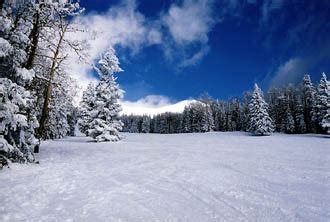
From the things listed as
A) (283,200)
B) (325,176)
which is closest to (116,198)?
(283,200)

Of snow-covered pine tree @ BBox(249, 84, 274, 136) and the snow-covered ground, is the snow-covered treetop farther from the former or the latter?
snow-covered pine tree @ BBox(249, 84, 274, 136)

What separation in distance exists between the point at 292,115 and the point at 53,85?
6898 cm

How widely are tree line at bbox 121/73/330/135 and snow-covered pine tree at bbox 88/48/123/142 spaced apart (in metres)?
31.6

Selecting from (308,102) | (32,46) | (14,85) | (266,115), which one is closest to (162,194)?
(14,85)

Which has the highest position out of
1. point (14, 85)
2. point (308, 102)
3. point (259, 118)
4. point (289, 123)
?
point (308, 102)

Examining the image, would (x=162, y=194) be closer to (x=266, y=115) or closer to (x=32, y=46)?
(x=32, y=46)

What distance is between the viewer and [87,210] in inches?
212

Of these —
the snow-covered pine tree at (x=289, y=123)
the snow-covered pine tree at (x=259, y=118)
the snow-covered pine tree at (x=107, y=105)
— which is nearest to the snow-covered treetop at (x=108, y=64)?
the snow-covered pine tree at (x=107, y=105)

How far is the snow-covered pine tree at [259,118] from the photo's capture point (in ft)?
158

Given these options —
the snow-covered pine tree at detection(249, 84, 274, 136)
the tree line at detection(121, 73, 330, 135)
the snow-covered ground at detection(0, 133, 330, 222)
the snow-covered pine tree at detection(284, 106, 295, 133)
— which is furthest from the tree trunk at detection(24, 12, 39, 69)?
the snow-covered pine tree at detection(284, 106, 295, 133)

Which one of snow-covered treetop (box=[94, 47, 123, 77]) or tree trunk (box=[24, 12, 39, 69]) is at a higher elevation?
snow-covered treetop (box=[94, 47, 123, 77])

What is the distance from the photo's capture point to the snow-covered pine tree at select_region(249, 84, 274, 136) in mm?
48281

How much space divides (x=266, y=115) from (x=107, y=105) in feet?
113

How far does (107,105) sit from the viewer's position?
1131 inches
